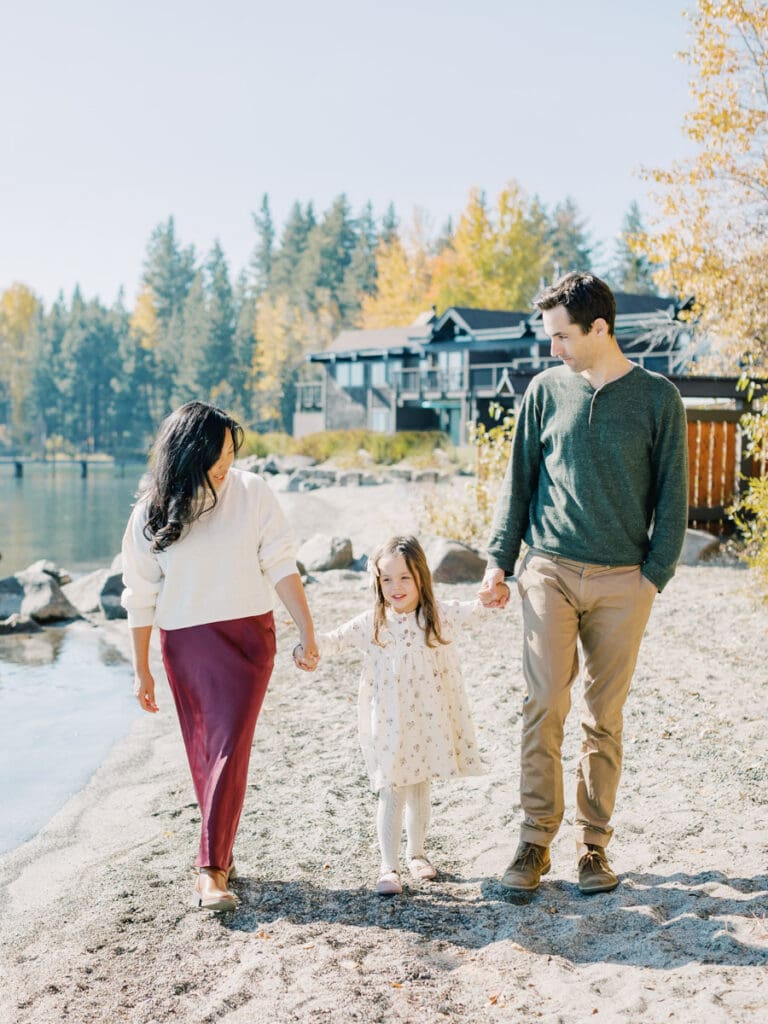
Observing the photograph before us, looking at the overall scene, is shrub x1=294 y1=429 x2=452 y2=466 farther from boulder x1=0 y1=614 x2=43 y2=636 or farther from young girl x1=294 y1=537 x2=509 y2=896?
young girl x1=294 y1=537 x2=509 y2=896

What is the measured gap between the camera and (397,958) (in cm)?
370

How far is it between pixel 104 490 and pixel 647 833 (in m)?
50.0

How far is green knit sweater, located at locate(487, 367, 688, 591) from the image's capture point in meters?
4.00

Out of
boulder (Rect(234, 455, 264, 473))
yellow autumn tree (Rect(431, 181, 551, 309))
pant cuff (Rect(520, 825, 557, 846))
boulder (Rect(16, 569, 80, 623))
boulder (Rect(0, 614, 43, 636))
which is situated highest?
yellow autumn tree (Rect(431, 181, 551, 309))

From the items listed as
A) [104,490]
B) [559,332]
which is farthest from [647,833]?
[104,490]

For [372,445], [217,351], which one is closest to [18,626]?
[372,445]

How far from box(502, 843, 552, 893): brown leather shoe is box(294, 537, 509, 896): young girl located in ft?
1.18

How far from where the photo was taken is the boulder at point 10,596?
1521 cm

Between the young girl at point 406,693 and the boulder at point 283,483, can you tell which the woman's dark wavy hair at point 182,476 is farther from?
the boulder at point 283,483

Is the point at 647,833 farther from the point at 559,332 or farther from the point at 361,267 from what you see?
the point at 361,267

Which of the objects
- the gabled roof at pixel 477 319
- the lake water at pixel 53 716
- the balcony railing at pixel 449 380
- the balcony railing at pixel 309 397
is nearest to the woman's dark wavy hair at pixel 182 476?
the lake water at pixel 53 716

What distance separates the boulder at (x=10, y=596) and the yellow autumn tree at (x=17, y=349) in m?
77.5

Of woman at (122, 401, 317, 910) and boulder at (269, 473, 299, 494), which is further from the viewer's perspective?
boulder at (269, 473, 299, 494)

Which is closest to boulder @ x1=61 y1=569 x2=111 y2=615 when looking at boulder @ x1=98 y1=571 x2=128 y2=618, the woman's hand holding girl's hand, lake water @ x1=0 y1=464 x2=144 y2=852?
boulder @ x1=98 y1=571 x2=128 y2=618
